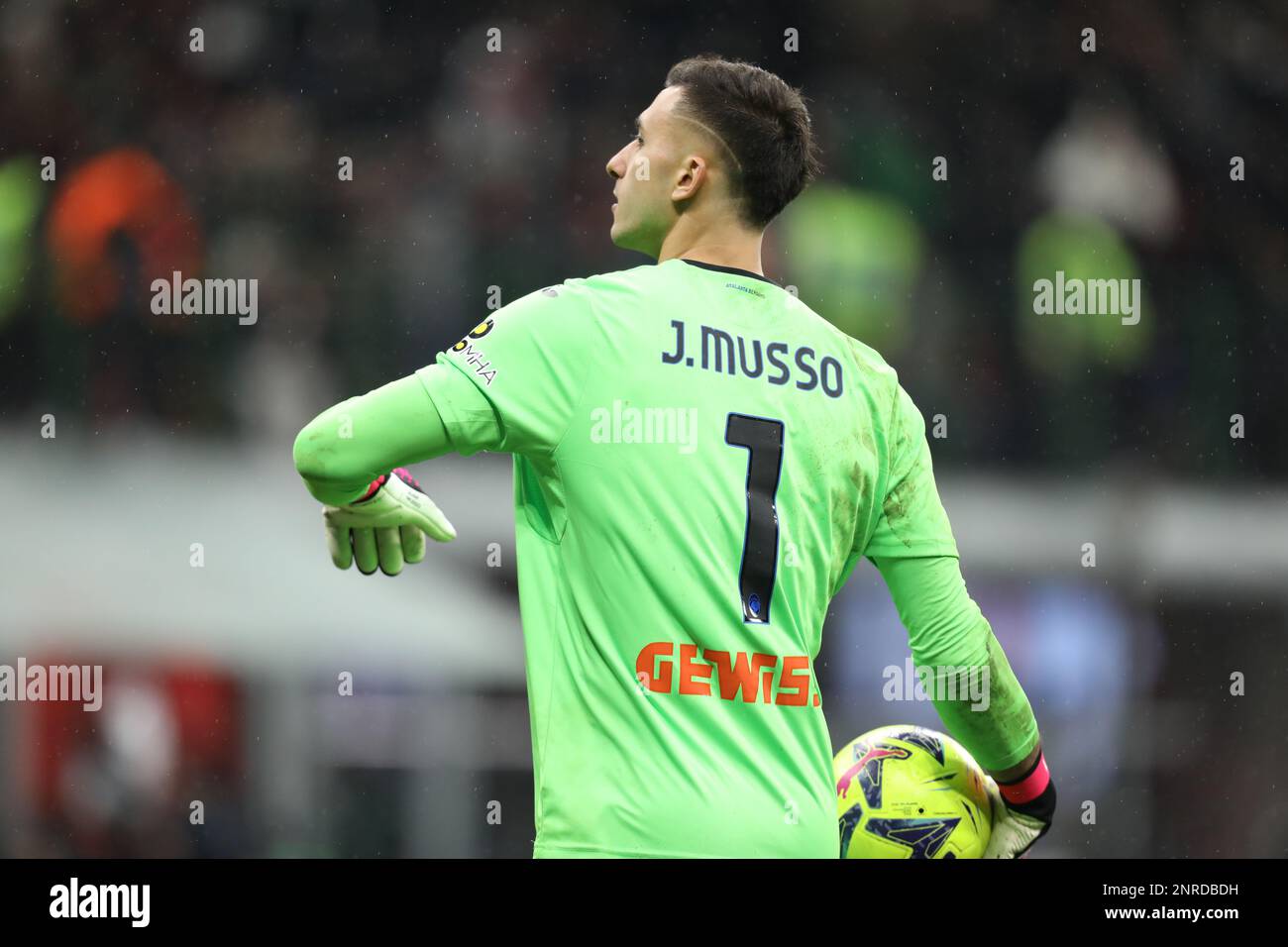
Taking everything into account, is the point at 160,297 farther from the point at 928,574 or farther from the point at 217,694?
the point at 928,574

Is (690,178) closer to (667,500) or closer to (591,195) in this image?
(667,500)

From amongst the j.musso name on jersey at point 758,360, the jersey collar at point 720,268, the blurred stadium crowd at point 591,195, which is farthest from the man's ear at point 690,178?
the blurred stadium crowd at point 591,195

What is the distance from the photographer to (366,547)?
289 cm

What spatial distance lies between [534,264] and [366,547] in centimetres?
504

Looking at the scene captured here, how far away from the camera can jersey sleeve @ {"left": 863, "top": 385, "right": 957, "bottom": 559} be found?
3.02 metres

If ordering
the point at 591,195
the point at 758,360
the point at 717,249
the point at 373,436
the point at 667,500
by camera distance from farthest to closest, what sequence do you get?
the point at 591,195 < the point at 717,249 < the point at 758,360 < the point at 667,500 < the point at 373,436

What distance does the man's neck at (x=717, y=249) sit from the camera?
9.77 ft

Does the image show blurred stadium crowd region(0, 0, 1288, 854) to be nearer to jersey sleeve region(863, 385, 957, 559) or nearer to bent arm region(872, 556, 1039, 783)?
bent arm region(872, 556, 1039, 783)

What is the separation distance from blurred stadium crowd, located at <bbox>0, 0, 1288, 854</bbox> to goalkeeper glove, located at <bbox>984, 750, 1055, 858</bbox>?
Answer: 3555 millimetres

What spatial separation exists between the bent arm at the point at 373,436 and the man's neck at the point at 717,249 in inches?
22.6

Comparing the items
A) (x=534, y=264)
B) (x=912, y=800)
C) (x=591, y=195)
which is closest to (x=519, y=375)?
(x=912, y=800)

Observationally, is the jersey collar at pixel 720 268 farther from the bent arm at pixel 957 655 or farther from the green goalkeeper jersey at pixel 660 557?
the bent arm at pixel 957 655

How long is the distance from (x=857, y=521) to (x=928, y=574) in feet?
0.59

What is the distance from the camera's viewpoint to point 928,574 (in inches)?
121
